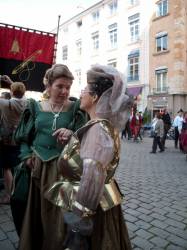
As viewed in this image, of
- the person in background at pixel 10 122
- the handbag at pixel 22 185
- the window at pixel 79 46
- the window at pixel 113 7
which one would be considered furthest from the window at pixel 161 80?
the handbag at pixel 22 185

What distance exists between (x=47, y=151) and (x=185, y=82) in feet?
77.9

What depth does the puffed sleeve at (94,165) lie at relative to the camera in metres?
Answer: 1.56

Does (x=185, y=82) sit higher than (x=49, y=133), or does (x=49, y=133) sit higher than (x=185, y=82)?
(x=185, y=82)

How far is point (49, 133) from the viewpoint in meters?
2.39

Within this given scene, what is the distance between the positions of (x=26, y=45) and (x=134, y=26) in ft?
80.6

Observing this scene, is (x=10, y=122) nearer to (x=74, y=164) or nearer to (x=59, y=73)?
(x=59, y=73)

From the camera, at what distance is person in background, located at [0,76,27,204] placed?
394 centimetres

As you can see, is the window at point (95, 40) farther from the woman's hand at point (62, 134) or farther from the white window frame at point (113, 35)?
the woman's hand at point (62, 134)

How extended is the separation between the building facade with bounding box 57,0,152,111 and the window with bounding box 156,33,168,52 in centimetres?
110

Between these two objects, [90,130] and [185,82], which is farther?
[185,82]

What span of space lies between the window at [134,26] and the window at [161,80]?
165 inches

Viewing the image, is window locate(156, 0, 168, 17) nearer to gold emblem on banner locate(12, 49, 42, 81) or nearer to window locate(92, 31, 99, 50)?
window locate(92, 31, 99, 50)

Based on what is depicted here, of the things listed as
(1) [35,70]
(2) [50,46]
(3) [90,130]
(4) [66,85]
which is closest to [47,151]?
(4) [66,85]

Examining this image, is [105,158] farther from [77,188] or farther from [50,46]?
[50,46]
